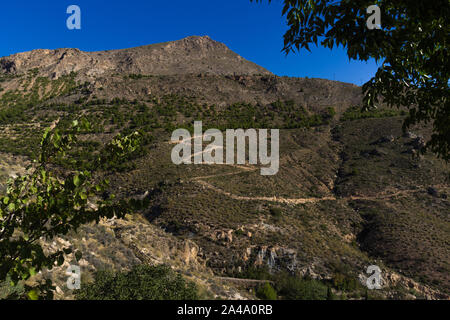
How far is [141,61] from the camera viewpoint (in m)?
84.6

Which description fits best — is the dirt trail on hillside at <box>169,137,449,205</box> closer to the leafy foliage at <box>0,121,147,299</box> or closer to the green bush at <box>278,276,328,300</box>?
the green bush at <box>278,276,328,300</box>

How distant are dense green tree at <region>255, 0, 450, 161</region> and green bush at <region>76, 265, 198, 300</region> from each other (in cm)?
795

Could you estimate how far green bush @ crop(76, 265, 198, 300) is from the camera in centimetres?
850

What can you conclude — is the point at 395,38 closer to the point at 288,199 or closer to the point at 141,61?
the point at 288,199

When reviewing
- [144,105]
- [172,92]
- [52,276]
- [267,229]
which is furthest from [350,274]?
[172,92]

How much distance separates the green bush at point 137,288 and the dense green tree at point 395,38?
26.1ft

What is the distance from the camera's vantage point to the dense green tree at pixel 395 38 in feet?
10.5

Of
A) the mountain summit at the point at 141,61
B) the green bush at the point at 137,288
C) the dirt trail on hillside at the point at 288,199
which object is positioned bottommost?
the green bush at the point at 137,288

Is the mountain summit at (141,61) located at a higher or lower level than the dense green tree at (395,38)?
higher

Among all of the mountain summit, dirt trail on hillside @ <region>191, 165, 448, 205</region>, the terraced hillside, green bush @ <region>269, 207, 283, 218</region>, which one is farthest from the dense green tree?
the mountain summit

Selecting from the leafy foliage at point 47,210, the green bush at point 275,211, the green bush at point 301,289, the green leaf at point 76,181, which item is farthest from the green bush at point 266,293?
the green leaf at point 76,181

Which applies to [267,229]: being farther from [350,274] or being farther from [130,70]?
[130,70]

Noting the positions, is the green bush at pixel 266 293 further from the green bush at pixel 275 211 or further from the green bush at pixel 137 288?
the green bush at pixel 275 211

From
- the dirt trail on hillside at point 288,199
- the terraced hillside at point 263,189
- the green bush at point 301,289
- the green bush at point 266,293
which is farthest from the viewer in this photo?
the dirt trail on hillside at point 288,199
